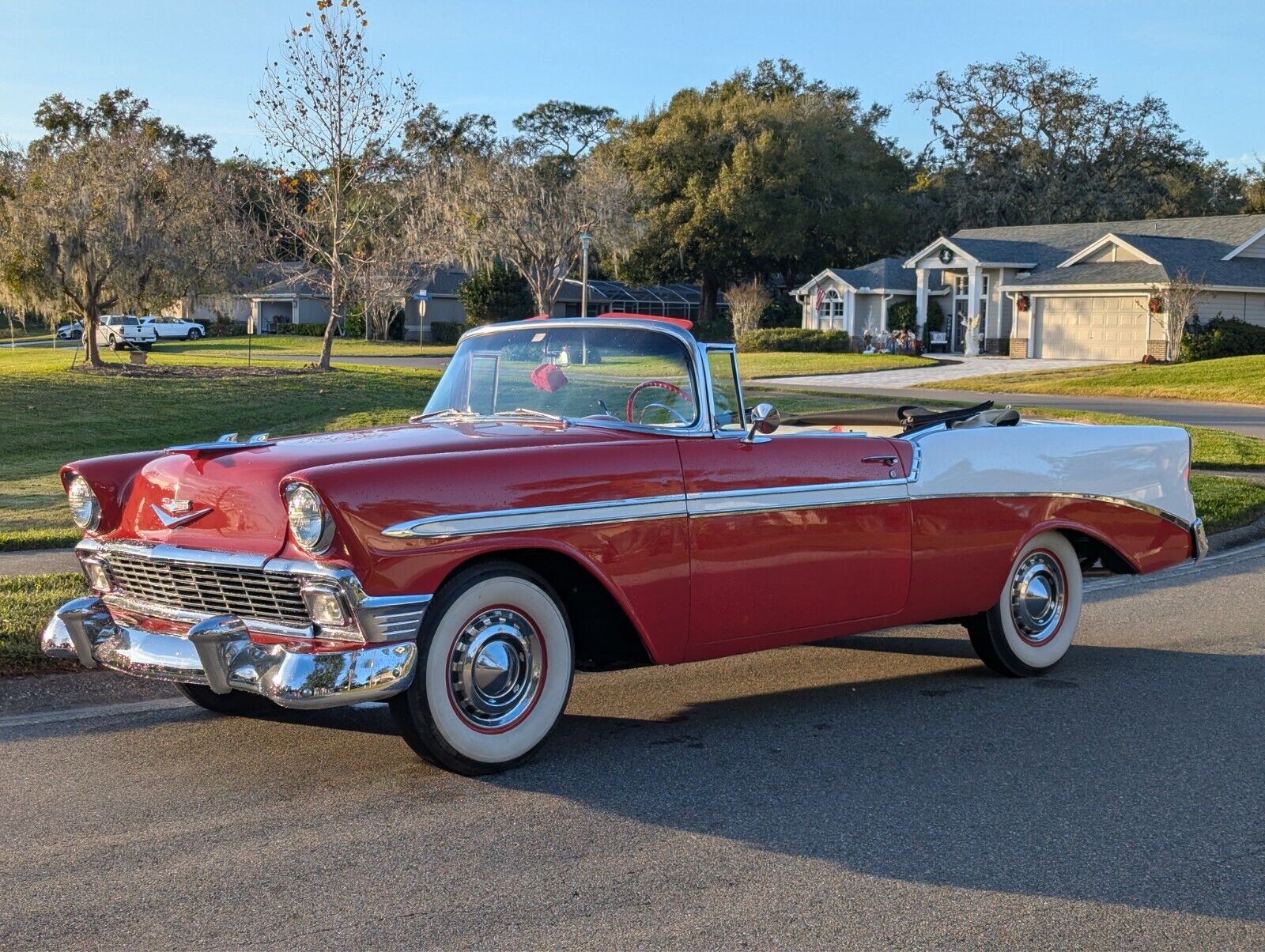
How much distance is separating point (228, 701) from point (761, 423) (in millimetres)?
2651

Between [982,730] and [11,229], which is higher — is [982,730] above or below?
below

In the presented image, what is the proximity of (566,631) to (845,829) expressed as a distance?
1.32 meters

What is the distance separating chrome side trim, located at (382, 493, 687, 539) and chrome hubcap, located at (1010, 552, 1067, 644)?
7.40 ft

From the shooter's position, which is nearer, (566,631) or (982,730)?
(566,631)

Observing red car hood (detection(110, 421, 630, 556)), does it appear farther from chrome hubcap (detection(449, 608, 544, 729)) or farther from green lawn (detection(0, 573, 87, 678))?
green lawn (detection(0, 573, 87, 678))

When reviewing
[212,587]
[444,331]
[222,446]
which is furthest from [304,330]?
[212,587]

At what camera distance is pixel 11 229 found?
33.9 m

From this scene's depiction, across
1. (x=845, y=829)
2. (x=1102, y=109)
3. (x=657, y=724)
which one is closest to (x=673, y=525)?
(x=657, y=724)

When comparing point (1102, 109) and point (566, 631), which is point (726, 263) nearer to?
point (1102, 109)

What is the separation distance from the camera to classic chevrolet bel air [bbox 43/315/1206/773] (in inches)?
188

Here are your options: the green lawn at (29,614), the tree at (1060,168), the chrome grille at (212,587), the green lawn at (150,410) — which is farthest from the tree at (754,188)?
the chrome grille at (212,587)

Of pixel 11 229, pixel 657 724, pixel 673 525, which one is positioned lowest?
pixel 657 724

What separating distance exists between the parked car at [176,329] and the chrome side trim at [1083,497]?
7029 cm

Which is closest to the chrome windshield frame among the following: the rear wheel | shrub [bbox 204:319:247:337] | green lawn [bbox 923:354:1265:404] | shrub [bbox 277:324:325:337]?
the rear wheel
